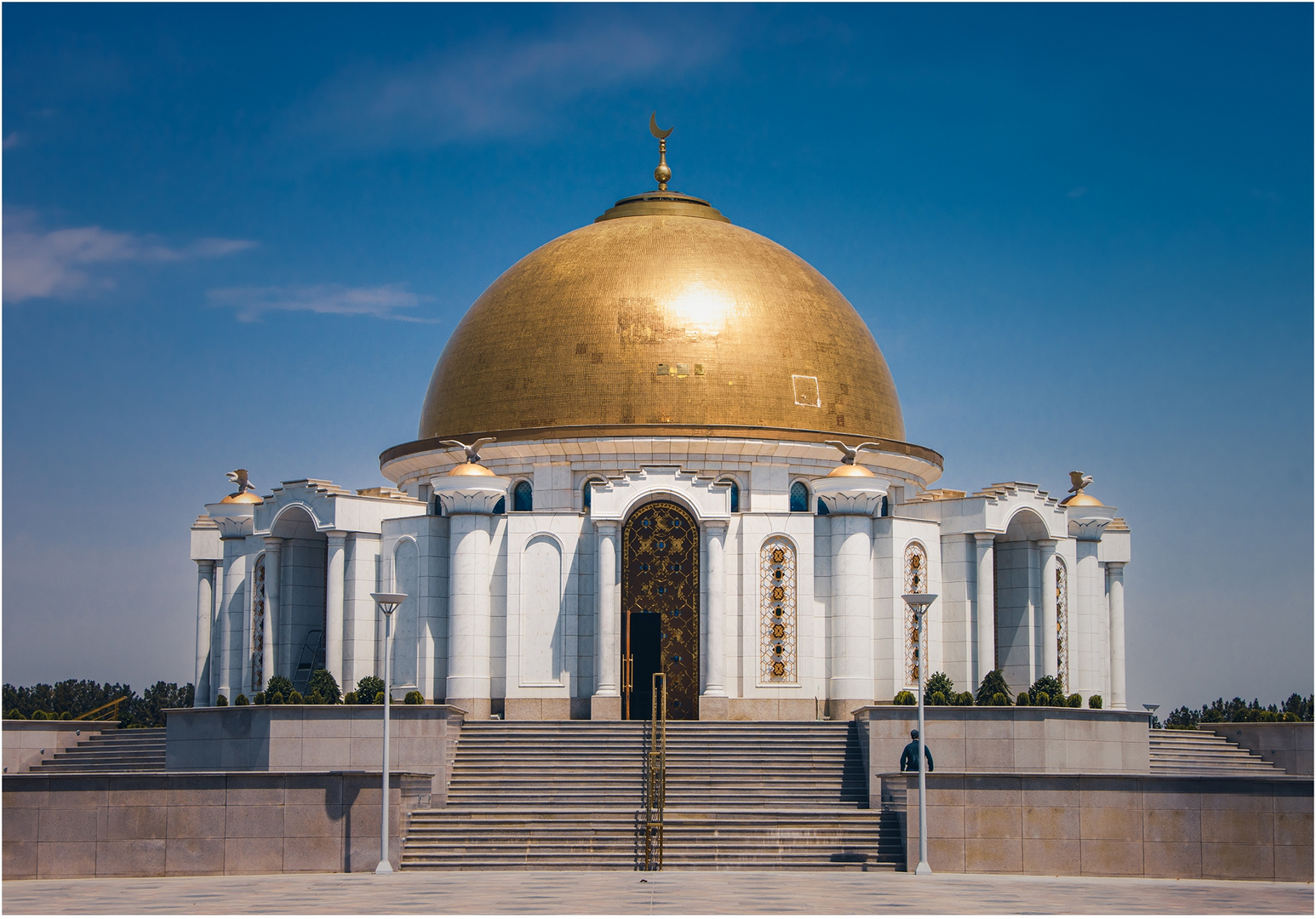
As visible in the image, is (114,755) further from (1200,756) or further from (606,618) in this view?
(1200,756)

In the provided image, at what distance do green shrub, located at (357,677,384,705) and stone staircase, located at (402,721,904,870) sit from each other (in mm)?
2493

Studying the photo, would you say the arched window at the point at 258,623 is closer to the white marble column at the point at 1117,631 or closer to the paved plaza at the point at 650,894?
the paved plaza at the point at 650,894

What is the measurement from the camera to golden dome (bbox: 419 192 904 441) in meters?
35.9

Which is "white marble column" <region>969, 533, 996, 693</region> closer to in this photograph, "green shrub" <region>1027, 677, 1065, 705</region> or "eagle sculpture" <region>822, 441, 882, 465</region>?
"green shrub" <region>1027, 677, 1065, 705</region>

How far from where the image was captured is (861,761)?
28812 mm

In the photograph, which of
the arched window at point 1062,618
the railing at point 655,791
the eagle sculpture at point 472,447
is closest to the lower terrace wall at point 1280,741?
the arched window at point 1062,618

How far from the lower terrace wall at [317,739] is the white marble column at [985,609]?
11695mm

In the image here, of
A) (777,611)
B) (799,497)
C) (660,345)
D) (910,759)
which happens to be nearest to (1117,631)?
(799,497)

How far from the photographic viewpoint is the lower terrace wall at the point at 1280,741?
1339 inches

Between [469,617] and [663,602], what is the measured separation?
3895mm

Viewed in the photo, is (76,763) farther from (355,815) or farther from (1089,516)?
(1089,516)

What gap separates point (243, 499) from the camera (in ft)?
123

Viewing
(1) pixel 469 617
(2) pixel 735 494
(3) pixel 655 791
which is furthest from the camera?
(2) pixel 735 494

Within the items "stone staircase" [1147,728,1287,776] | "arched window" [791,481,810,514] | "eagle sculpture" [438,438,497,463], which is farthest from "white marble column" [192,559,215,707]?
"stone staircase" [1147,728,1287,776]
